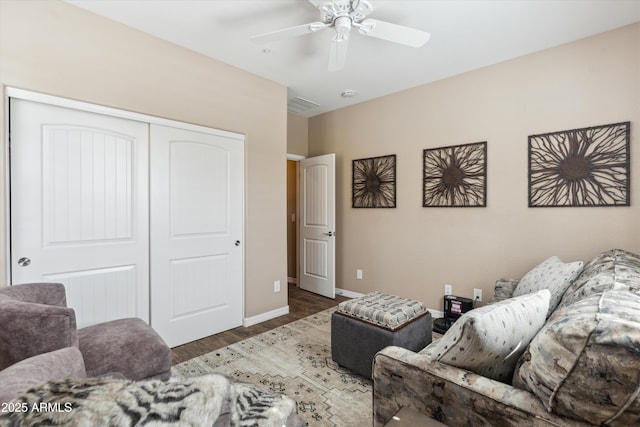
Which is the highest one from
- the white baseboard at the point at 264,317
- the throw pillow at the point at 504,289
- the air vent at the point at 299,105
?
the air vent at the point at 299,105

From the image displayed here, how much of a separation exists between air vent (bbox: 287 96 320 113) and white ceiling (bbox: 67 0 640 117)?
27.5 inches

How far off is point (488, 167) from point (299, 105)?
2.58 meters

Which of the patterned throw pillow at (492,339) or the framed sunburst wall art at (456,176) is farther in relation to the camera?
the framed sunburst wall art at (456,176)

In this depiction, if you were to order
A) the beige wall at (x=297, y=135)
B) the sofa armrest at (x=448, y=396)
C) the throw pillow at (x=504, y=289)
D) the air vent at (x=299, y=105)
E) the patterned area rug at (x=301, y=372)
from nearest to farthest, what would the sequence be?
the sofa armrest at (x=448, y=396)
the patterned area rug at (x=301, y=372)
the throw pillow at (x=504, y=289)
the air vent at (x=299, y=105)
the beige wall at (x=297, y=135)

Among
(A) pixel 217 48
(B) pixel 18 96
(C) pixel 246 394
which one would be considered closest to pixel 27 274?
(B) pixel 18 96

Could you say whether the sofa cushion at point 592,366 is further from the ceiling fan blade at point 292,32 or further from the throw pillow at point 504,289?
the ceiling fan blade at point 292,32

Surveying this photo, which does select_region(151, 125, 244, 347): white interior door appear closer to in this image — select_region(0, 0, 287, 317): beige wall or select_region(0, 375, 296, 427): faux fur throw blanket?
select_region(0, 0, 287, 317): beige wall

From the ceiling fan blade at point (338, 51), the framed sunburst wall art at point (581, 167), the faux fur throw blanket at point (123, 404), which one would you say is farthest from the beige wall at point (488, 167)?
the faux fur throw blanket at point (123, 404)

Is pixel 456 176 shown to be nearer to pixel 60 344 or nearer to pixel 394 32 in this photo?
pixel 394 32

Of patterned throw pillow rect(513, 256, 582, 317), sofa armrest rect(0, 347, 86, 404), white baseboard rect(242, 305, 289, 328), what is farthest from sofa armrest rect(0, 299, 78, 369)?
patterned throw pillow rect(513, 256, 582, 317)

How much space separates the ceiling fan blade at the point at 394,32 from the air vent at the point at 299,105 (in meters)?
1.99

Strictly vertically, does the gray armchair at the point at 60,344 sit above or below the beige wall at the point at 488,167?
below

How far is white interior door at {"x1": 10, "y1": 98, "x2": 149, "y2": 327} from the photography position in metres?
1.96

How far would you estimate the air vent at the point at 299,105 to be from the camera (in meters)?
3.97
